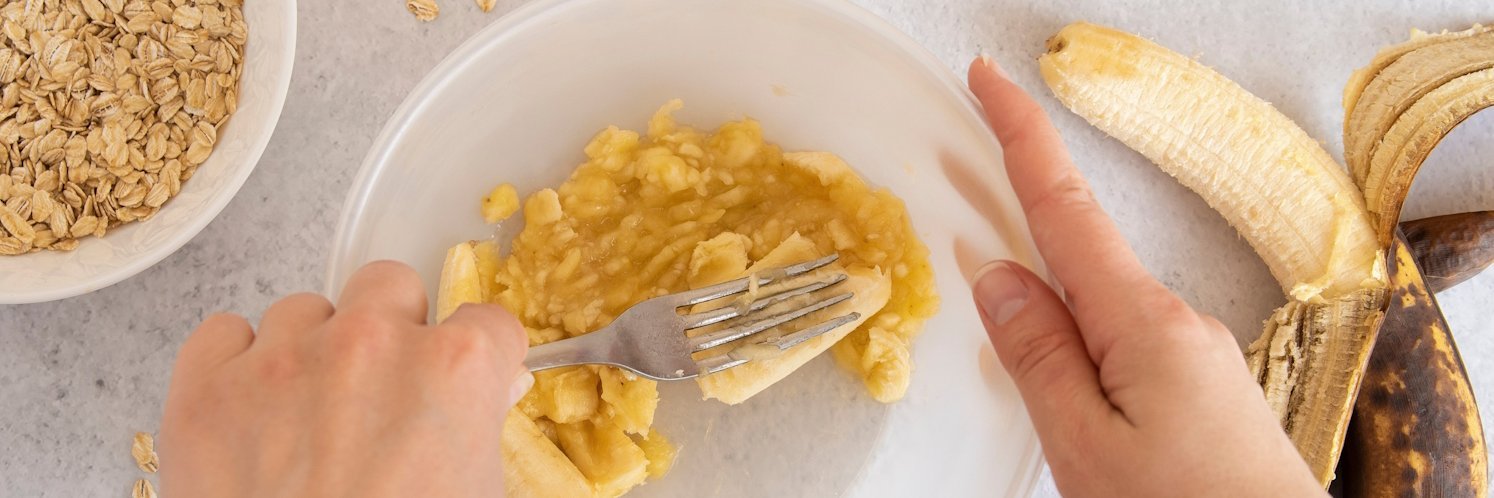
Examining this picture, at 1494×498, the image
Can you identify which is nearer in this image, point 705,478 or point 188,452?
point 188,452

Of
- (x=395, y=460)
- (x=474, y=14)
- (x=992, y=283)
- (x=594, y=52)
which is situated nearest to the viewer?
(x=395, y=460)

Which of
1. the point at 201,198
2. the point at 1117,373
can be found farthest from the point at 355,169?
the point at 1117,373

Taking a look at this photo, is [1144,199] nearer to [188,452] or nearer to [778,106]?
[778,106]

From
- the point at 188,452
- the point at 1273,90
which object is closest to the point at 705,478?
the point at 188,452

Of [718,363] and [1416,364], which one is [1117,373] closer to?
[718,363]

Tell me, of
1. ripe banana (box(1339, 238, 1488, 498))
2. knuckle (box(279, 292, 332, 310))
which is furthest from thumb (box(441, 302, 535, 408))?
ripe banana (box(1339, 238, 1488, 498))

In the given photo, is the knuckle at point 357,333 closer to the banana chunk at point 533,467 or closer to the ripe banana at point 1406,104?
the banana chunk at point 533,467
